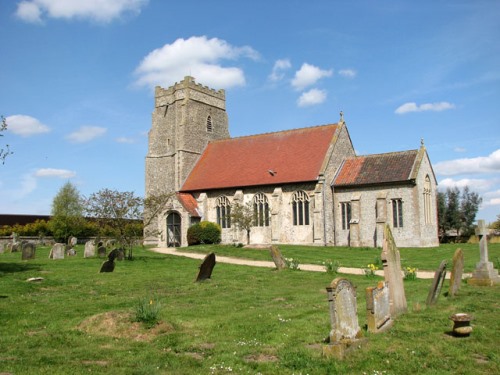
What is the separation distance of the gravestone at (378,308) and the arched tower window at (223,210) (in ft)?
93.9

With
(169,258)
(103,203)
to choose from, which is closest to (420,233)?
(169,258)

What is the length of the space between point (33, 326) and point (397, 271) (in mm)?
7581

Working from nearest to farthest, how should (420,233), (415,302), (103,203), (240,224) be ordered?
(415,302)
(103,203)
(420,233)
(240,224)

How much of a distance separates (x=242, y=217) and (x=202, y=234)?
14.3ft

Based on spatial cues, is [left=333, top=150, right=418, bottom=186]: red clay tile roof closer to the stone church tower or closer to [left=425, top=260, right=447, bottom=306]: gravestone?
the stone church tower

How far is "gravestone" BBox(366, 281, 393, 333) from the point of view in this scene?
8.69 meters

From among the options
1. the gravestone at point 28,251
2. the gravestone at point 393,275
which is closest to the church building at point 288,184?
the gravestone at point 28,251

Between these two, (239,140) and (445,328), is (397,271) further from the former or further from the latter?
(239,140)

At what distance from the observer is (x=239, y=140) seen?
42406 mm

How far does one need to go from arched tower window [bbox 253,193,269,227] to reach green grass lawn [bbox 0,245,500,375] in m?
20.5

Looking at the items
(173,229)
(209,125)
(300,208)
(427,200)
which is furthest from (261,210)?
(209,125)

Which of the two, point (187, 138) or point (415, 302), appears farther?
point (187, 138)

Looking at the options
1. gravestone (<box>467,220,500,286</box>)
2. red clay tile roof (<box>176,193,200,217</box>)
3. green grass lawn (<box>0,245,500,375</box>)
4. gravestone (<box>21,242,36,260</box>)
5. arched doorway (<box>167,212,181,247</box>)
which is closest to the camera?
green grass lawn (<box>0,245,500,375</box>)

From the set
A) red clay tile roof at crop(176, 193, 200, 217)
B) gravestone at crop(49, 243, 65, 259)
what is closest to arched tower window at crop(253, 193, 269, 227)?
red clay tile roof at crop(176, 193, 200, 217)
